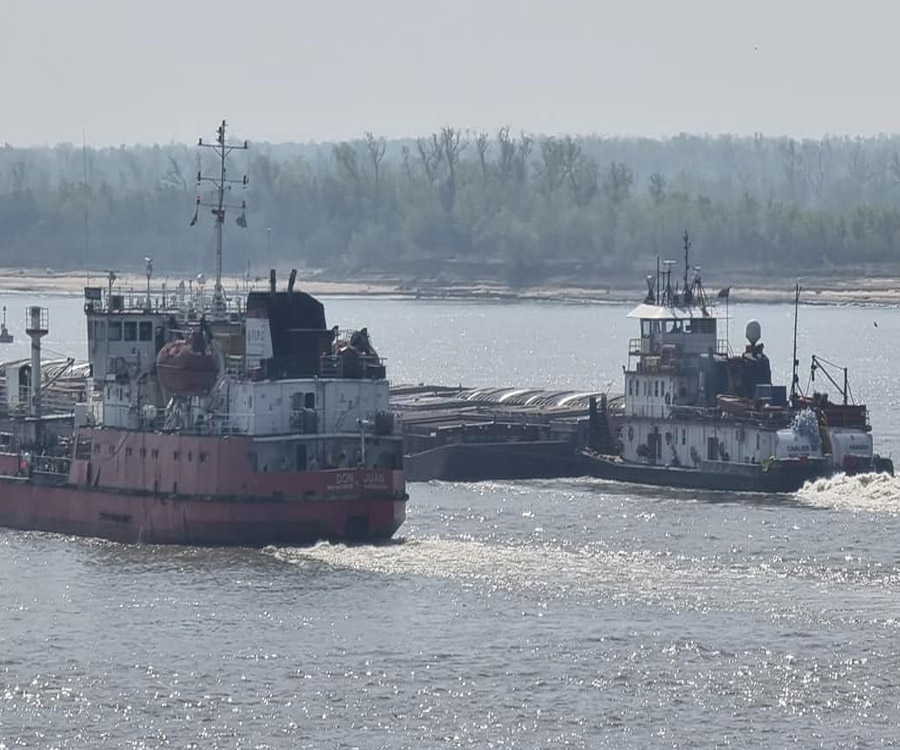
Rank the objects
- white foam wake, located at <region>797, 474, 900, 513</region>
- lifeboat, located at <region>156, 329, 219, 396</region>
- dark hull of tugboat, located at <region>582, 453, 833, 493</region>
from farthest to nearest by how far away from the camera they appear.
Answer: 1. dark hull of tugboat, located at <region>582, 453, 833, 493</region>
2. white foam wake, located at <region>797, 474, 900, 513</region>
3. lifeboat, located at <region>156, 329, 219, 396</region>

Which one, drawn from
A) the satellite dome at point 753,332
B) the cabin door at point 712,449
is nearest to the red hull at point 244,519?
the cabin door at point 712,449

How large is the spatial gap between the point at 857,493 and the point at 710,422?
7.59 meters

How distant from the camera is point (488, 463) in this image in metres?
80.8

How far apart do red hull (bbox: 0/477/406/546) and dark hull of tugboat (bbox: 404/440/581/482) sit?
1821 centimetres

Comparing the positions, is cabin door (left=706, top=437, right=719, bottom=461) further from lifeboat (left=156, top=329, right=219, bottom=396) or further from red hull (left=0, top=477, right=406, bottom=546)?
lifeboat (left=156, top=329, right=219, bottom=396)

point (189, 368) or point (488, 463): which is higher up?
point (189, 368)

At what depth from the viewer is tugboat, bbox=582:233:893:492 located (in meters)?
76.4

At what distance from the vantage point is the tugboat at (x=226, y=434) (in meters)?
60.6

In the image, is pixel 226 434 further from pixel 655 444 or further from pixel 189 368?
pixel 655 444

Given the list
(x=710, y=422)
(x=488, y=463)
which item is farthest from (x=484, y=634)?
(x=488, y=463)

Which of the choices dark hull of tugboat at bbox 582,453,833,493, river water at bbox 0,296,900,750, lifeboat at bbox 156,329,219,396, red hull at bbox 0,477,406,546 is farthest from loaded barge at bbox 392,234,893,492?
lifeboat at bbox 156,329,219,396

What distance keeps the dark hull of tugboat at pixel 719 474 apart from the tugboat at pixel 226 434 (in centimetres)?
1603

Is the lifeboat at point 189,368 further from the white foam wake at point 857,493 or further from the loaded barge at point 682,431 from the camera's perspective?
the white foam wake at point 857,493

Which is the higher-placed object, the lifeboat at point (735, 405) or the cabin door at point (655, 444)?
the lifeboat at point (735, 405)
